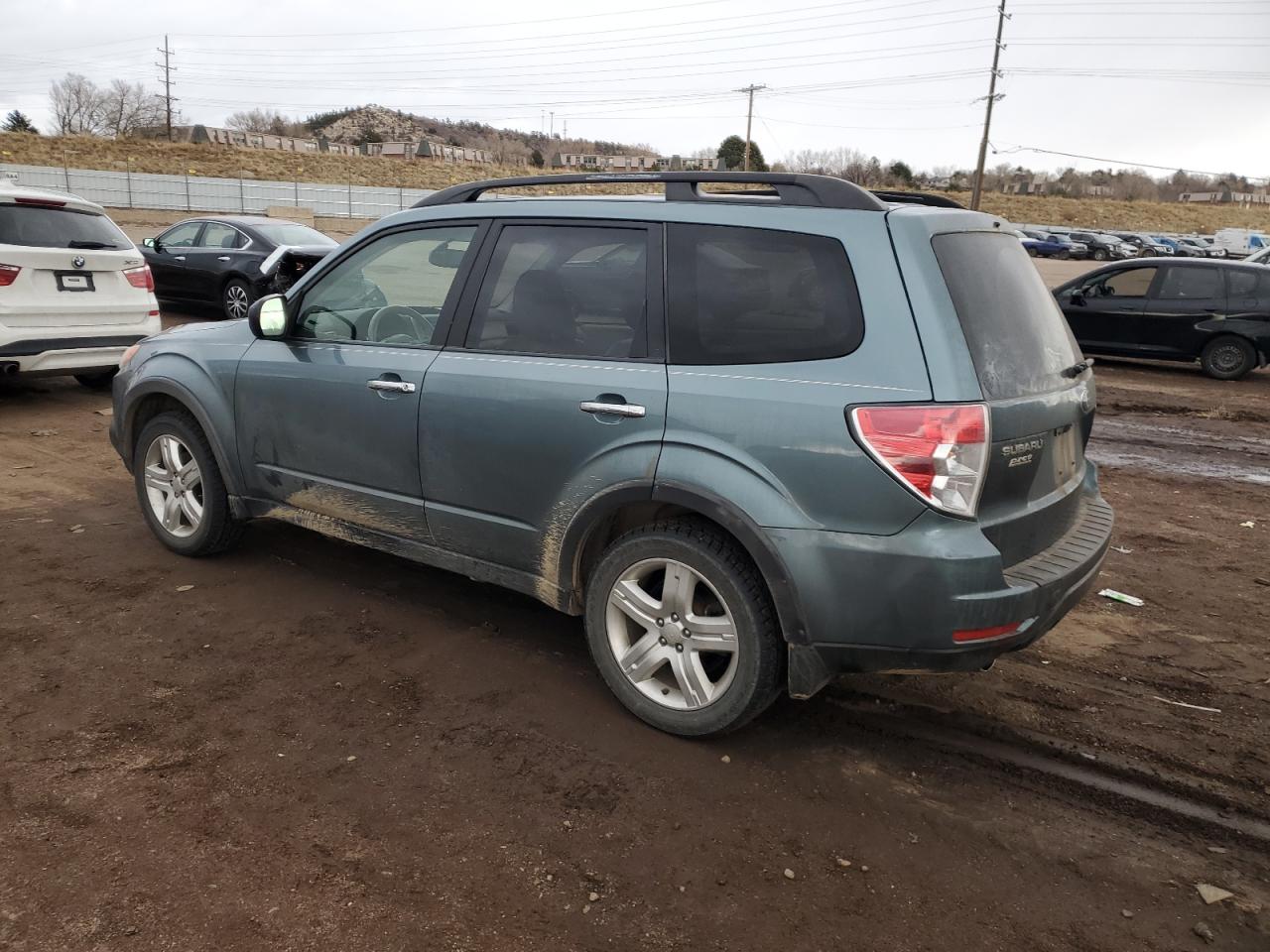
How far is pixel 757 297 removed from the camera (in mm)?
3207

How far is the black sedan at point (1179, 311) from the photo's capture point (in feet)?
42.3

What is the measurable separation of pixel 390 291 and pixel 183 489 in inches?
63.5

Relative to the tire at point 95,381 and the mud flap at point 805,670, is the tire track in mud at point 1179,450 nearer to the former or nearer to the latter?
the mud flap at point 805,670

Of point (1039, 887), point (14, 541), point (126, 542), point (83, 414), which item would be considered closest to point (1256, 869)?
point (1039, 887)

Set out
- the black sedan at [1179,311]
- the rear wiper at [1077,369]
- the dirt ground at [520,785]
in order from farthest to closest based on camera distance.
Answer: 1. the black sedan at [1179,311]
2. the rear wiper at [1077,369]
3. the dirt ground at [520,785]

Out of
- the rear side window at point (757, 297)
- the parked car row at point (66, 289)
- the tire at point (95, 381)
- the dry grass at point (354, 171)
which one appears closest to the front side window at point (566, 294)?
the rear side window at point (757, 297)

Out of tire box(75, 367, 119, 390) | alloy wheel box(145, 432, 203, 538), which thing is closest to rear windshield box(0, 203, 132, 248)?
tire box(75, 367, 119, 390)

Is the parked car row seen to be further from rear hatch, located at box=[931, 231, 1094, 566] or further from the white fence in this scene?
the white fence

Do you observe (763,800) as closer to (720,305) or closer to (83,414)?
(720,305)

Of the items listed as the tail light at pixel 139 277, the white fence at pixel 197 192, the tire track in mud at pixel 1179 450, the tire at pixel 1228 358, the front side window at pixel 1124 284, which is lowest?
the tire track in mud at pixel 1179 450

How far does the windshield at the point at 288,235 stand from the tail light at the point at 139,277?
481cm

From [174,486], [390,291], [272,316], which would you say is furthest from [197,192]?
[390,291]

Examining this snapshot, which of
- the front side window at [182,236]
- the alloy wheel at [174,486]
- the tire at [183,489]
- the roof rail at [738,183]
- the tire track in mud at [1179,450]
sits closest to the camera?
the roof rail at [738,183]

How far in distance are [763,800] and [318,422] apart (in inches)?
98.6
